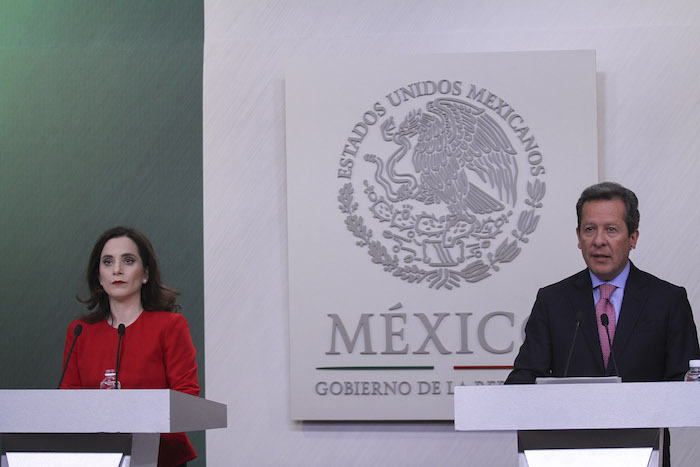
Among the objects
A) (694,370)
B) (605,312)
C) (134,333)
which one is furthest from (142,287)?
(694,370)

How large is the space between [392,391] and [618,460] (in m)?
2.24

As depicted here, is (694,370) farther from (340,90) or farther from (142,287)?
(340,90)

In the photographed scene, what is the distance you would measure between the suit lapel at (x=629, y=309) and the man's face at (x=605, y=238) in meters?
0.07

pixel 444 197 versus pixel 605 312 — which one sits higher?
pixel 444 197

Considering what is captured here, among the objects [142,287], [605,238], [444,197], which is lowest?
[142,287]

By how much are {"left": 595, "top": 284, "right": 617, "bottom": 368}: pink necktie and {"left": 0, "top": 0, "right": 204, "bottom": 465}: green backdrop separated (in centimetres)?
234

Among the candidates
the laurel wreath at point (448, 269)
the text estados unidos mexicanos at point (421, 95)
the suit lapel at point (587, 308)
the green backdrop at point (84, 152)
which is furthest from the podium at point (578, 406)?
the green backdrop at point (84, 152)

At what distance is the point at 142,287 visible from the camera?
345cm

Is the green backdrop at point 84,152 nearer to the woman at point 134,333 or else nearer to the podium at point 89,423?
the woman at point 134,333

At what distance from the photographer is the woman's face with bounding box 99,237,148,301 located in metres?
3.34

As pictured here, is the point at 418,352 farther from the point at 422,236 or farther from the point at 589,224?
the point at 589,224

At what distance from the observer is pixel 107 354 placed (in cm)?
317

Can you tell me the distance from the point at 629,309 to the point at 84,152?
10.2 ft

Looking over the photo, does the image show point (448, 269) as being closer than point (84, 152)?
Yes
